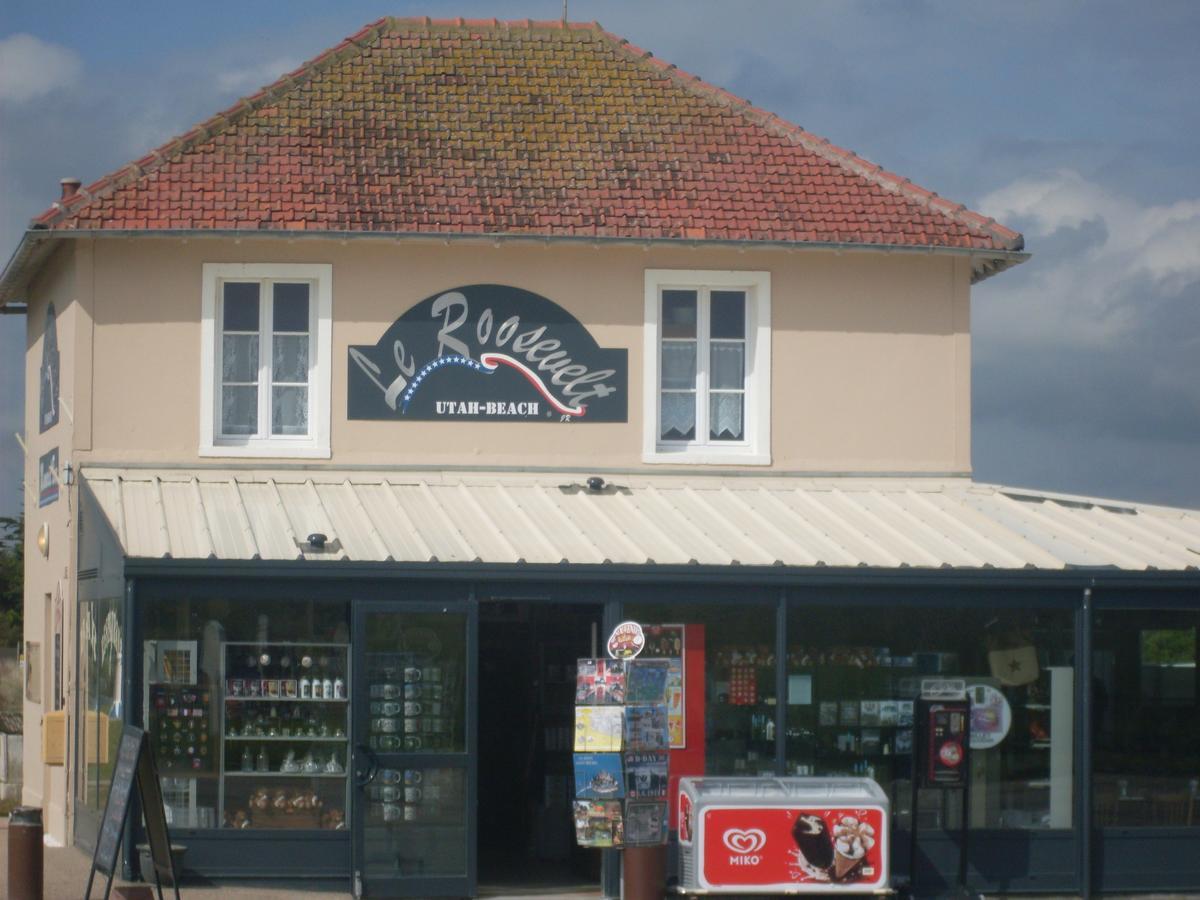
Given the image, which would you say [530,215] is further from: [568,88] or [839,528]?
[839,528]

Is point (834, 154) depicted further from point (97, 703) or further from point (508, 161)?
point (97, 703)

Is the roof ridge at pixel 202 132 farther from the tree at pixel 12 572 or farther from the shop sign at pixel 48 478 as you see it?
the tree at pixel 12 572

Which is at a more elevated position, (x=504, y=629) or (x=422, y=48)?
(x=422, y=48)

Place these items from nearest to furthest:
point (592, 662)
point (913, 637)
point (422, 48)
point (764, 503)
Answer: point (592, 662)
point (913, 637)
point (764, 503)
point (422, 48)

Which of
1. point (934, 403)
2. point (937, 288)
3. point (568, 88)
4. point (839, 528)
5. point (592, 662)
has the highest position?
point (568, 88)

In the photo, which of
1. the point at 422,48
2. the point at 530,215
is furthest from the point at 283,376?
the point at 422,48

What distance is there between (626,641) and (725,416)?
3.78 m

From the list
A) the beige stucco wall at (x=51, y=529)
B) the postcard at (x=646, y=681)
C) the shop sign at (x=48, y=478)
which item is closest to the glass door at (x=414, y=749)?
the postcard at (x=646, y=681)

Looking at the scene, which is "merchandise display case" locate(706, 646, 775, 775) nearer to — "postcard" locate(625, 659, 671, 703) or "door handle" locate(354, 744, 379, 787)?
"postcard" locate(625, 659, 671, 703)

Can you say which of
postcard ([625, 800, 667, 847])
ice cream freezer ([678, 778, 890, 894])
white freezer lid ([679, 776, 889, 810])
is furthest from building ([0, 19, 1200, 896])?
postcard ([625, 800, 667, 847])

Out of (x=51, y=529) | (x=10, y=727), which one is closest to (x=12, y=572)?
(x=10, y=727)

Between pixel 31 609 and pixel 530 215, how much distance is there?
7.36m

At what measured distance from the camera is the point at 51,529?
57.7 feet

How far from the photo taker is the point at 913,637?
14781mm
